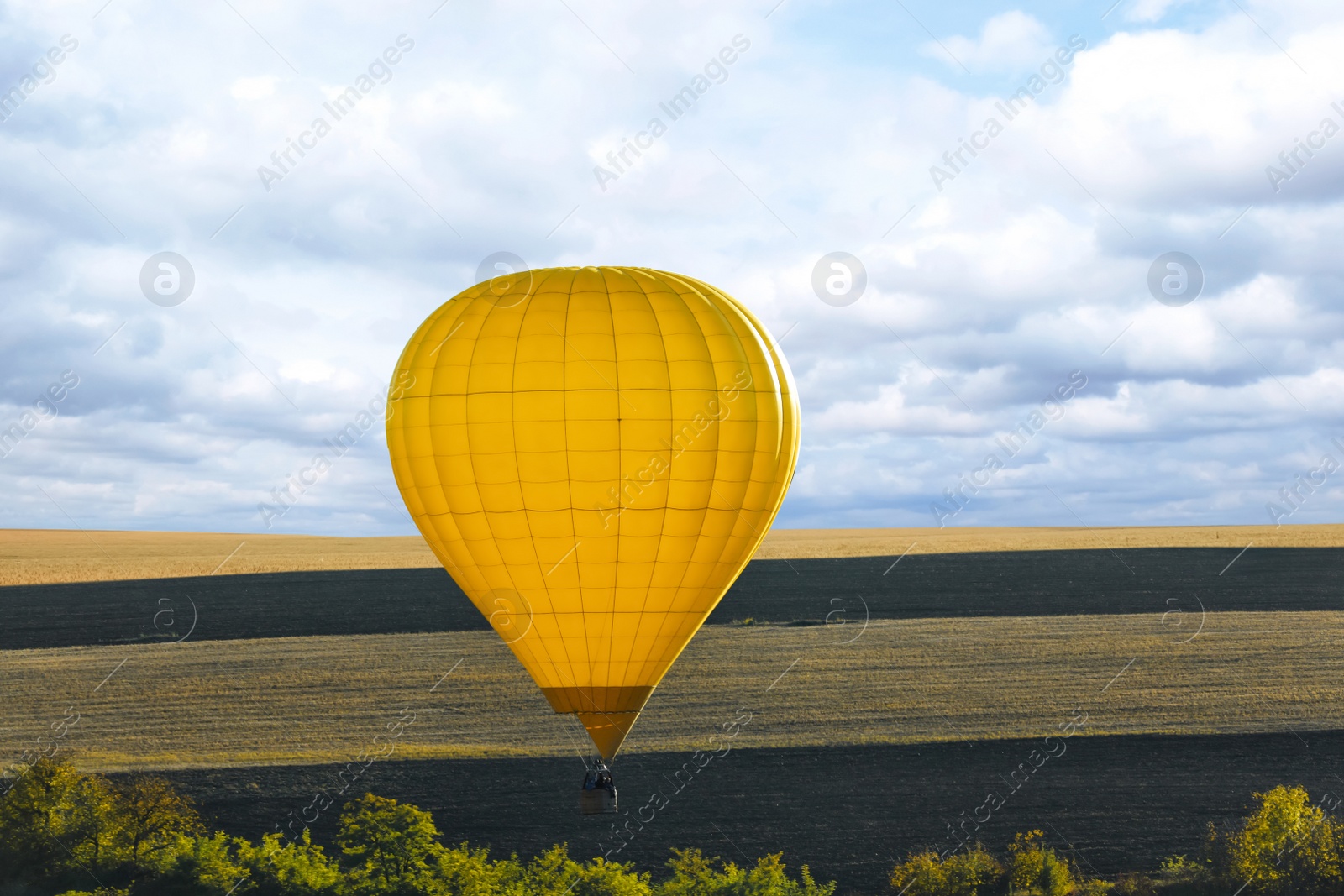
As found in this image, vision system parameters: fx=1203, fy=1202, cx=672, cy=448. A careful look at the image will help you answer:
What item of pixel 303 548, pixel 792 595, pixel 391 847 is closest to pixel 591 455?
pixel 391 847

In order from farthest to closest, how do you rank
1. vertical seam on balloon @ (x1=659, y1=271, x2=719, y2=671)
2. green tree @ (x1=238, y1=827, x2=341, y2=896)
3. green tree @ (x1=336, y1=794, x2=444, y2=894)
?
green tree @ (x1=336, y1=794, x2=444, y2=894) → green tree @ (x1=238, y1=827, x2=341, y2=896) → vertical seam on balloon @ (x1=659, y1=271, x2=719, y2=671)

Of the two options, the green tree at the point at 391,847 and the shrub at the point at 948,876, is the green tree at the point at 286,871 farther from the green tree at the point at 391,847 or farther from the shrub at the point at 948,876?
the shrub at the point at 948,876

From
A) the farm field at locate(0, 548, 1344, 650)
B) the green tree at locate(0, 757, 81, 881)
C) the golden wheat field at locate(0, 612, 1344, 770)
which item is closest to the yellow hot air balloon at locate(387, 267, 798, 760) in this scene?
the golden wheat field at locate(0, 612, 1344, 770)

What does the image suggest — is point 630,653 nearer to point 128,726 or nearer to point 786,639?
point 128,726

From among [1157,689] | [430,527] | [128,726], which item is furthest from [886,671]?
[430,527]

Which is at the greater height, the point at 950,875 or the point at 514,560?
the point at 514,560

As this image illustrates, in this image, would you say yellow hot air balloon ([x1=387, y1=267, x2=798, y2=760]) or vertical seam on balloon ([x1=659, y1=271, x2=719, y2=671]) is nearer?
yellow hot air balloon ([x1=387, y1=267, x2=798, y2=760])

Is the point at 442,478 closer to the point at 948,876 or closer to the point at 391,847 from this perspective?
the point at 391,847

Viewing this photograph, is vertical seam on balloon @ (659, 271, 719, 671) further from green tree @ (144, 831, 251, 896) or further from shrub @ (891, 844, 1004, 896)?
green tree @ (144, 831, 251, 896)
